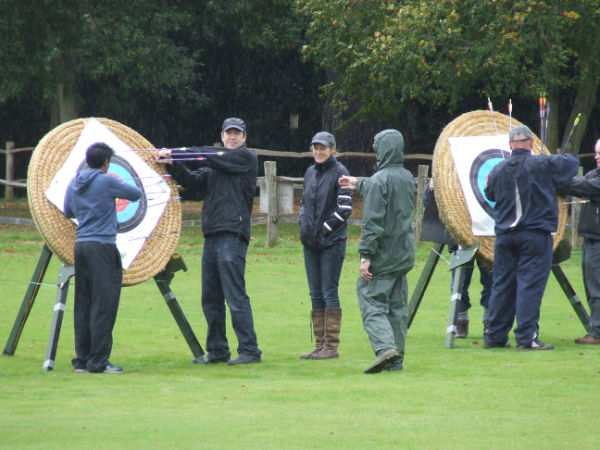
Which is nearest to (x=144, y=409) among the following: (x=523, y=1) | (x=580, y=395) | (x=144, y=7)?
(x=580, y=395)

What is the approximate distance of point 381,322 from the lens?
8422 mm

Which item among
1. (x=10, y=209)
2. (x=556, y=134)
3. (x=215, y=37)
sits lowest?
(x=10, y=209)

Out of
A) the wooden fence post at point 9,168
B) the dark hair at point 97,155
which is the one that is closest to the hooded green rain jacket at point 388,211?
the dark hair at point 97,155

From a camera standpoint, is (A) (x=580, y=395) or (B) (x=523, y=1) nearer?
(A) (x=580, y=395)

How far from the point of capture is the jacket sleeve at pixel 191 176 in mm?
9094

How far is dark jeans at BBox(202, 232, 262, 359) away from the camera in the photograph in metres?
9.04

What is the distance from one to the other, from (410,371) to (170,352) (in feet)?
8.54

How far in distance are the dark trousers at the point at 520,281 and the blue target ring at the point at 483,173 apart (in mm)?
668

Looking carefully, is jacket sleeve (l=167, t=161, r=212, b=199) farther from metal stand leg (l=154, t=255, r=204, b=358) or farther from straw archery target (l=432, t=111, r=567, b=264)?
straw archery target (l=432, t=111, r=567, b=264)

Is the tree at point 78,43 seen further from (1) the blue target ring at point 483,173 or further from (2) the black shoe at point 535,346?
(2) the black shoe at point 535,346

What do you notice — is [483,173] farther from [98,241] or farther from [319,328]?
[98,241]

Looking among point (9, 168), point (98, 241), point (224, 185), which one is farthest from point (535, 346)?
point (9, 168)

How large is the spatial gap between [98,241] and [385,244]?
88.5 inches

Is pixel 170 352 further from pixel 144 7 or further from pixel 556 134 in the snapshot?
pixel 144 7
